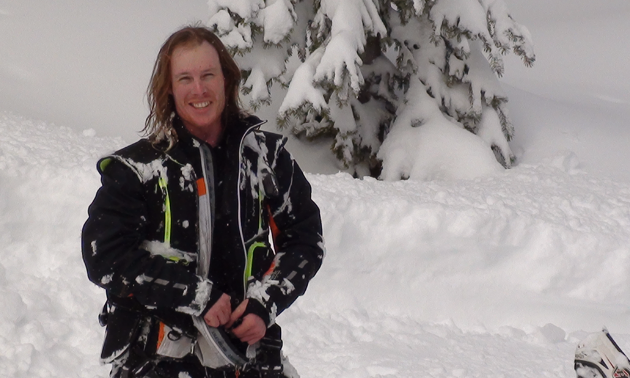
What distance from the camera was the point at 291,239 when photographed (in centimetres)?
224

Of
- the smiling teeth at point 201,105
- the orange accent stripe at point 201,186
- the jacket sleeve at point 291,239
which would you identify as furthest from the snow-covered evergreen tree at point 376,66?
the orange accent stripe at point 201,186

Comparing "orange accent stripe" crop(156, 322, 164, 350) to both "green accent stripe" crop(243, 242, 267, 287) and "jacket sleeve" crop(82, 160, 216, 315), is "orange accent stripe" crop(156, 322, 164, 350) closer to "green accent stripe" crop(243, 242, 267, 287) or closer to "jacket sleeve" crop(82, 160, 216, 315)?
"jacket sleeve" crop(82, 160, 216, 315)

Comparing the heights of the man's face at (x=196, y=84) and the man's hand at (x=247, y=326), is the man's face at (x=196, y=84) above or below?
above

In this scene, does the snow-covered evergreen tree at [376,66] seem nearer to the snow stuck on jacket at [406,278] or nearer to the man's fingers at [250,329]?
the snow stuck on jacket at [406,278]

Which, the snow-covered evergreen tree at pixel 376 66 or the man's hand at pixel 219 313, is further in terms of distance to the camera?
the snow-covered evergreen tree at pixel 376 66

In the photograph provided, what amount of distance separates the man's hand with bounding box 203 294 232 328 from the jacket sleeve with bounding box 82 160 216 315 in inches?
1.1

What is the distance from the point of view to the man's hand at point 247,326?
6.55ft

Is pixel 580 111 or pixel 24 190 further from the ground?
pixel 580 111

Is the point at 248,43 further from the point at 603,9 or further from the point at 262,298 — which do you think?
the point at 603,9

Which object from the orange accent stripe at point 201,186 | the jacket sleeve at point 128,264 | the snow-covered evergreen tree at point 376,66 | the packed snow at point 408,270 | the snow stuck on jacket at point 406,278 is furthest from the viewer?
the snow-covered evergreen tree at point 376,66

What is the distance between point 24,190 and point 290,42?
3.48 metres

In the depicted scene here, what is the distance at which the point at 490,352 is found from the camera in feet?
15.4

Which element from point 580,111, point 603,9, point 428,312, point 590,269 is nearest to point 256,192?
point 428,312

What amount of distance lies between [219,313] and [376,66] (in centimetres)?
694
